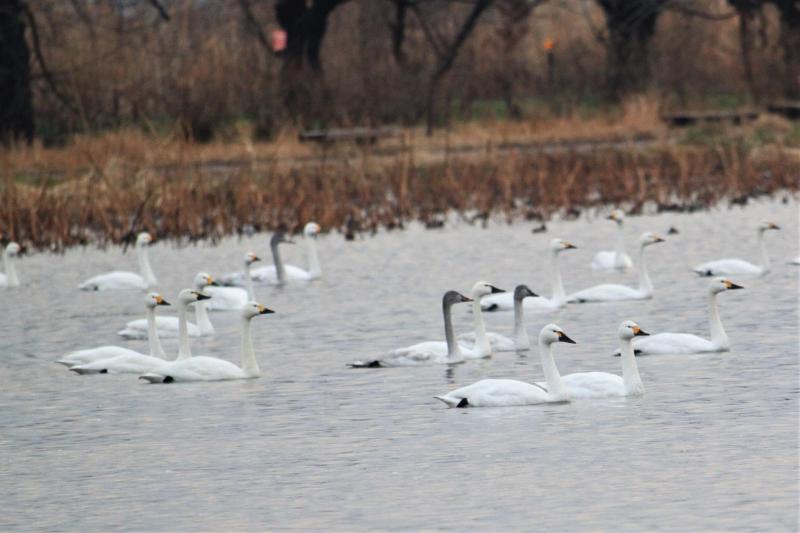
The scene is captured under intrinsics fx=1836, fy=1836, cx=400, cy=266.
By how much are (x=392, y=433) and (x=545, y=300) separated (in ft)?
19.7

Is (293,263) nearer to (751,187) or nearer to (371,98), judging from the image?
(751,187)

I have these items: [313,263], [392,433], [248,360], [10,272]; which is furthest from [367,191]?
[392,433]

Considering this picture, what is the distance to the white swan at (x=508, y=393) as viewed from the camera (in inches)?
419

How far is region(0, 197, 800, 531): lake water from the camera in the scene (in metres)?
8.12

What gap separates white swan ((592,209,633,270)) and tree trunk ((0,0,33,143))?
11.7 m

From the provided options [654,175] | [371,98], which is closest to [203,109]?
[371,98]

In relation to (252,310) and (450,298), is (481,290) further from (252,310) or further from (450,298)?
(252,310)

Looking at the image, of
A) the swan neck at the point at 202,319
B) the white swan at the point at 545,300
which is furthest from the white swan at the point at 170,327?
the white swan at the point at 545,300

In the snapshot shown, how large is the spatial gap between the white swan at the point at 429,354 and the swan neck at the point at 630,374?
6.16ft

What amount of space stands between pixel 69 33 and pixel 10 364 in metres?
20.6

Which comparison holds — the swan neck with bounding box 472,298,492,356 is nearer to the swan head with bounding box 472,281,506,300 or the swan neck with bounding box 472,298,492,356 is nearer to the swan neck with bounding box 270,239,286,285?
the swan head with bounding box 472,281,506,300

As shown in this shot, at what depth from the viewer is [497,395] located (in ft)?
34.9

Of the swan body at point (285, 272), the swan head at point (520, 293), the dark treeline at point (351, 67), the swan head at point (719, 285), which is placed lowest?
the swan body at point (285, 272)

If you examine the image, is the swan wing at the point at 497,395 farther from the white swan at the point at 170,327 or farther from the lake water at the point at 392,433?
the white swan at the point at 170,327
